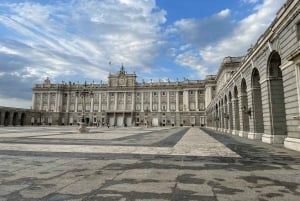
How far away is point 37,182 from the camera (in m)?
5.65

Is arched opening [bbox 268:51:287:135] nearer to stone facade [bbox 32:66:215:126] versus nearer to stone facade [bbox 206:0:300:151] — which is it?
stone facade [bbox 206:0:300:151]

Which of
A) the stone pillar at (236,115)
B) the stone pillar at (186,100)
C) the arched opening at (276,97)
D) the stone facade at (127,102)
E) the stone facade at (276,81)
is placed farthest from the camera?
the stone facade at (127,102)

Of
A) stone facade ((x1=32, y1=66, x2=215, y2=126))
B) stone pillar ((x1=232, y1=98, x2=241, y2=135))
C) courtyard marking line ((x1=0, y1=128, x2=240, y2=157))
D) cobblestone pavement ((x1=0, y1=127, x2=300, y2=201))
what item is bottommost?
cobblestone pavement ((x1=0, y1=127, x2=300, y2=201))

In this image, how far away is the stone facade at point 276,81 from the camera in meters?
12.6

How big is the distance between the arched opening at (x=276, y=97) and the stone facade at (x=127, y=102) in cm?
8041

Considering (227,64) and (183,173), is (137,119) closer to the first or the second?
(227,64)

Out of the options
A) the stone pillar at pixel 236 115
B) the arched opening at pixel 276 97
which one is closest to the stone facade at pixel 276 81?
the arched opening at pixel 276 97

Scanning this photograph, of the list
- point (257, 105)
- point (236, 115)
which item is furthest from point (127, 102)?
point (257, 105)

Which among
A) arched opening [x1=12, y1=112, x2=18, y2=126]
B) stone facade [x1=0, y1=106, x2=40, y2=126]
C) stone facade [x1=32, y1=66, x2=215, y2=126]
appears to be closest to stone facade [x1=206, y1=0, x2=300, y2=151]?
stone facade [x1=0, y1=106, x2=40, y2=126]

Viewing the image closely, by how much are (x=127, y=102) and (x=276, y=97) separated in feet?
300

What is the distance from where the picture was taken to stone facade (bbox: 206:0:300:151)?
498 inches

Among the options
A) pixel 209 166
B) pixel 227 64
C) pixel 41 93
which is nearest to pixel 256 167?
pixel 209 166

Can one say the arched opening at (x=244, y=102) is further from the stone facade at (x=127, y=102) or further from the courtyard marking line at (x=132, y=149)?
the stone facade at (x=127, y=102)

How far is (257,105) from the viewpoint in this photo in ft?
68.4
